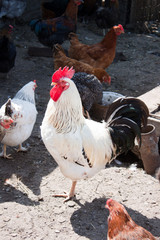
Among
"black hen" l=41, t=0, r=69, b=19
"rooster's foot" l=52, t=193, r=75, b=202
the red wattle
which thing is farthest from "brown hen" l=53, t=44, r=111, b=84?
"black hen" l=41, t=0, r=69, b=19

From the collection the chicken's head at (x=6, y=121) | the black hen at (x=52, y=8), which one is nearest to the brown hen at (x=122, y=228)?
the chicken's head at (x=6, y=121)

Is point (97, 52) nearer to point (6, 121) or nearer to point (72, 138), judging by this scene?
point (6, 121)

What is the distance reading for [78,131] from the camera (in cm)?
374

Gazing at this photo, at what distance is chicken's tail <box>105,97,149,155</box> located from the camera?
12.9ft

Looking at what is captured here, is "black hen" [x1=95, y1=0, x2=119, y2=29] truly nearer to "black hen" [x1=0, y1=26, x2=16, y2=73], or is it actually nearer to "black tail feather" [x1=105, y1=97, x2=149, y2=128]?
"black hen" [x1=0, y1=26, x2=16, y2=73]

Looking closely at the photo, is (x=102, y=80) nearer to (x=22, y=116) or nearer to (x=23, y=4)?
(x=22, y=116)

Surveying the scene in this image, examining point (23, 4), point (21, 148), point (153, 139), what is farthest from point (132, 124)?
point (23, 4)

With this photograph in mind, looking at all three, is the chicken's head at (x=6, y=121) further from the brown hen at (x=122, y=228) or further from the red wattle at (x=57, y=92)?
the brown hen at (x=122, y=228)

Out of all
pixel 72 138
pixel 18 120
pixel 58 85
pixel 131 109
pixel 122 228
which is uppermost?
pixel 58 85

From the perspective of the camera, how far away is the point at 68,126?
3.71 metres

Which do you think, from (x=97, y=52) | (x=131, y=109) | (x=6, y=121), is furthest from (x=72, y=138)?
(x=97, y=52)

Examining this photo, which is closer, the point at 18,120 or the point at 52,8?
the point at 18,120

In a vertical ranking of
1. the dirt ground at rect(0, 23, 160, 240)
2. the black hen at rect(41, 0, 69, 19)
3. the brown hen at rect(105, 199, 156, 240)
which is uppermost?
the black hen at rect(41, 0, 69, 19)

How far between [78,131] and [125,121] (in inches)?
26.4
